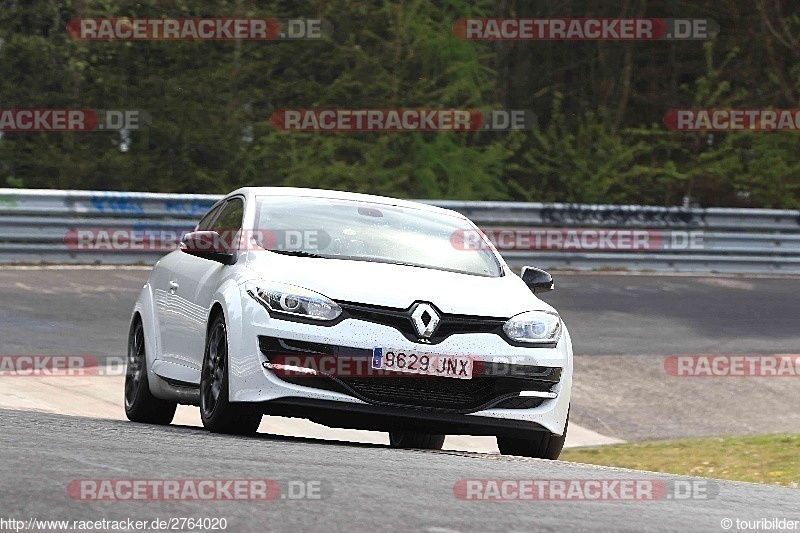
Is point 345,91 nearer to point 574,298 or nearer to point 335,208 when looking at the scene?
point 574,298

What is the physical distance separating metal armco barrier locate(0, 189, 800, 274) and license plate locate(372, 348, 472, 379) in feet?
39.9

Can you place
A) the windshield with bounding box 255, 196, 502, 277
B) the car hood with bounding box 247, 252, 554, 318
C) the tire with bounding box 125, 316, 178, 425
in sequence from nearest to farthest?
the car hood with bounding box 247, 252, 554, 318, the windshield with bounding box 255, 196, 502, 277, the tire with bounding box 125, 316, 178, 425

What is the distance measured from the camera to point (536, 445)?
9.79 m

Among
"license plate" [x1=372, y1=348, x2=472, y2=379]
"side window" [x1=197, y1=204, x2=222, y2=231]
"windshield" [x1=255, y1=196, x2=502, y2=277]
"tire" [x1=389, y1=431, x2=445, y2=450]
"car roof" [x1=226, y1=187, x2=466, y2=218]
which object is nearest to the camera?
"license plate" [x1=372, y1=348, x2=472, y2=379]

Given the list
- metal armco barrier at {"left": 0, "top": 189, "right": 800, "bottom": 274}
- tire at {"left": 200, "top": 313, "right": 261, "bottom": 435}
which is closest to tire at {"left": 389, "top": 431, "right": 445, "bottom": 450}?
tire at {"left": 200, "top": 313, "right": 261, "bottom": 435}

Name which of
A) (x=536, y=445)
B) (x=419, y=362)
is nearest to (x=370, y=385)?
(x=419, y=362)

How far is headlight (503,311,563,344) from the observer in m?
9.18

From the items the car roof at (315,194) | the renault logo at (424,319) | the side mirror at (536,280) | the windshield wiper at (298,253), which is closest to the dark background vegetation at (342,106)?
the car roof at (315,194)

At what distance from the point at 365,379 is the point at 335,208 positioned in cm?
175

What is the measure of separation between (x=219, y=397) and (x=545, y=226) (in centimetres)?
1456

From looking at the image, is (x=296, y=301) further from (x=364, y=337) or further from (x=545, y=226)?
(x=545, y=226)

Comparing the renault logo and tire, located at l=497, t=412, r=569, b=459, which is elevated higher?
the renault logo

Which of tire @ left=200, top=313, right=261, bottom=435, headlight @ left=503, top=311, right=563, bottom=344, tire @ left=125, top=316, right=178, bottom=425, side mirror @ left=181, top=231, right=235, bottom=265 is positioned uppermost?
side mirror @ left=181, top=231, right=235, bottom=265

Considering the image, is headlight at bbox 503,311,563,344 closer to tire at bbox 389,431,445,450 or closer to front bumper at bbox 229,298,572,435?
front bumper at bbox 229,298,572,435
